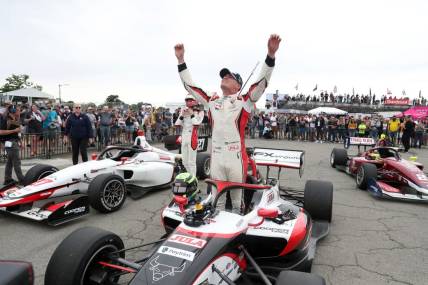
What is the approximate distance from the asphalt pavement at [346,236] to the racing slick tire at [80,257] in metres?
0.95

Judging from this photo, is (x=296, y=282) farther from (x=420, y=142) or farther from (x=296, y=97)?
(x=296, y=97)

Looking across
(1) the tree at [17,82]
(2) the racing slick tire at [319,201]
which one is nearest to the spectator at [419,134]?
(2) the racing slick tire at [319,201]

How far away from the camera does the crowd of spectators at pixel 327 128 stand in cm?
1920

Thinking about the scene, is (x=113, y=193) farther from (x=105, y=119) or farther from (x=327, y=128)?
(x=327, y=128)

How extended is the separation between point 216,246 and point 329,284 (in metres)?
1.51

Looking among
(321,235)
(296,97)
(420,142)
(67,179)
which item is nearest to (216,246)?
(321,235)

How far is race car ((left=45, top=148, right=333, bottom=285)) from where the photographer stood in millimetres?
2684

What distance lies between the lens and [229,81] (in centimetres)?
413

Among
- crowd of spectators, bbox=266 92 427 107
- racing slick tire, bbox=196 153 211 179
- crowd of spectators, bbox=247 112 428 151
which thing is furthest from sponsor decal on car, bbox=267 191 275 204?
crowd of spectators, bbox=266 92 427 107

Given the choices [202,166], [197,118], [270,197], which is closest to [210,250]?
[270,197]

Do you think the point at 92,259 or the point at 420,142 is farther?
the point at 420,142

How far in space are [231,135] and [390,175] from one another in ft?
17.1

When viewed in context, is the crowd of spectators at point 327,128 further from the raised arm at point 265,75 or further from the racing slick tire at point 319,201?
the raised arm at point 265,75

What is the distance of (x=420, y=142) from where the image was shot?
18469 mm
